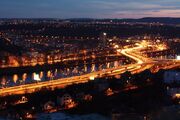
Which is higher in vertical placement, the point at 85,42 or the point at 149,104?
the point at 149,104

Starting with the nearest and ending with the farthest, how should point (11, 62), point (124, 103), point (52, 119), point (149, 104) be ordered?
point (52, 119), point (149, 104), point (124, 103), point (11, 62)

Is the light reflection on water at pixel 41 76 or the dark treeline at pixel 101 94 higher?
the dark treeline at pixel 101 94

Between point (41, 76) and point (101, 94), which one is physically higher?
point (101, 94)

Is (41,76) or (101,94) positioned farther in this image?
(41,76)

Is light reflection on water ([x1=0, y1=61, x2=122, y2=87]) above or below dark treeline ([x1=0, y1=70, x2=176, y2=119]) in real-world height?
below

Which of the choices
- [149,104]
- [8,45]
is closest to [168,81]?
[149,104]

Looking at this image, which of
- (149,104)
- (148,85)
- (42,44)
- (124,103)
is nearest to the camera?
(149,104)

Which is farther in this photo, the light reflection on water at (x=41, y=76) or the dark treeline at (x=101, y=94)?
the light reflection on water at (x=41, y=76)

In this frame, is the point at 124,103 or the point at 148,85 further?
the point at 148,85

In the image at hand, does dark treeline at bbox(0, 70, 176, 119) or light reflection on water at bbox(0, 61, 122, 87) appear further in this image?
light reflection on water at bbox(0, 61, 122, 87)

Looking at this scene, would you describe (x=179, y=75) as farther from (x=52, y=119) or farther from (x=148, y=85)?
(x=52, y=119)
